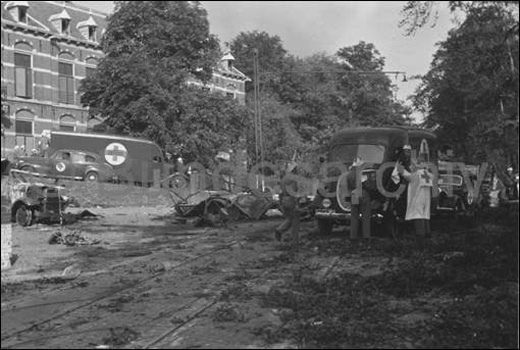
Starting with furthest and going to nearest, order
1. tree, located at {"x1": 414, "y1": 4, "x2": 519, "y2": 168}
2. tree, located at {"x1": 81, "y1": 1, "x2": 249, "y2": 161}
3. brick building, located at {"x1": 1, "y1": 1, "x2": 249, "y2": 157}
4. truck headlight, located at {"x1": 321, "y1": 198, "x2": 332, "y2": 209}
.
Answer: brick building, located at {"x1": 1, "y1": 1, "x2": 249, "y2": 157}, tree, located at {"x1": 81, "y1": 1, "x2": 249, "y2": 161}, truck headlight, located at {"x1": 321, "y1": 198, "x2": 332, "y2": 209}, tree, located at {"x1": 414, "y1": 4, "x2": 519, "y2": 168}

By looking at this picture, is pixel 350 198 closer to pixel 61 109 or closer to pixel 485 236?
pixel 485 236

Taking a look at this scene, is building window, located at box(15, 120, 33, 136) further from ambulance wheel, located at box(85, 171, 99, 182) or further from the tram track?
the tram track

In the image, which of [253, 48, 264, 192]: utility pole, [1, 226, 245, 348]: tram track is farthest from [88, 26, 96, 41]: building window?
[1, 226, 245, 348]: tram track

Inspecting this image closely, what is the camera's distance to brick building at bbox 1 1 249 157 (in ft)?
139

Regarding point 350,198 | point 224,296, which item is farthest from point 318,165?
point 224,296

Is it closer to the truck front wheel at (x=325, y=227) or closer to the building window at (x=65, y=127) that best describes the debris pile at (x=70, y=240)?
the truck front wheel at (x=325, y=227)

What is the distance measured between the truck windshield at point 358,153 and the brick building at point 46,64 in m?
26.2

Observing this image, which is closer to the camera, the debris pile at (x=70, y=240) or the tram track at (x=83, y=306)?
the tram track at (x=83, y=306)

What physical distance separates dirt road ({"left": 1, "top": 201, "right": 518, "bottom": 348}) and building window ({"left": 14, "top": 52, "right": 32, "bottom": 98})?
32439mm

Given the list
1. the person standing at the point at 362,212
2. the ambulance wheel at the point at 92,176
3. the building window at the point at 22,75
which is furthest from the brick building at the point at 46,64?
the person standing at the point at 362,212

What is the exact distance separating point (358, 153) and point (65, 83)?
35578mm

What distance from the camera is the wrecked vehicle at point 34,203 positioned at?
17.3 metres

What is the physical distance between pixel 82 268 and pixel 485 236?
7.20 m

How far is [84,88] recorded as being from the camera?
40.2 m
